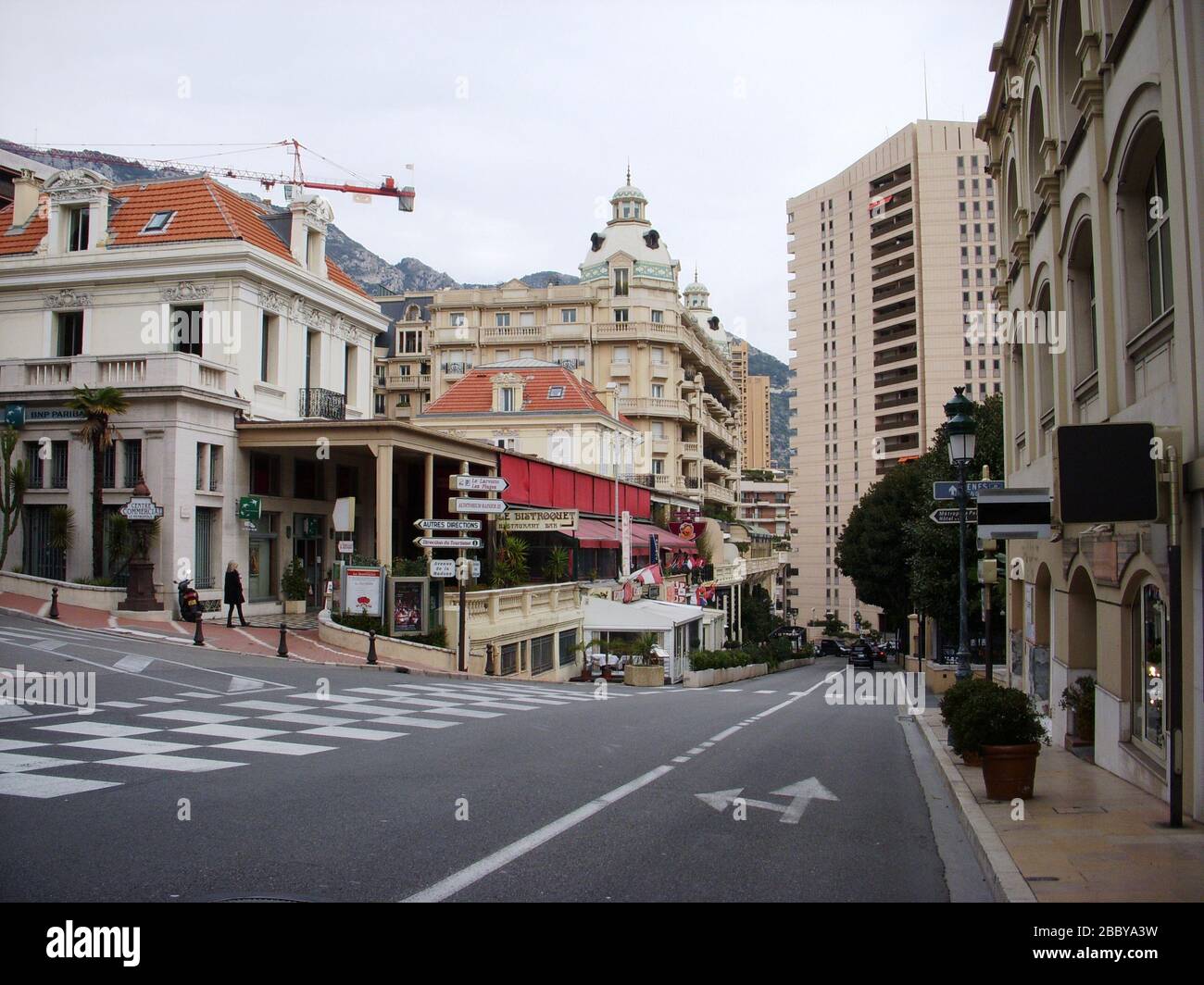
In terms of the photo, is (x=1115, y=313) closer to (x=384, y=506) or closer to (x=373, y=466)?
(x=384, y=506)

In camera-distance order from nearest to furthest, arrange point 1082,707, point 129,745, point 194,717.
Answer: point 129,745, point 1082,707, point 194,717

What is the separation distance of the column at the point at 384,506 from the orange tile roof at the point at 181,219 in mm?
8557

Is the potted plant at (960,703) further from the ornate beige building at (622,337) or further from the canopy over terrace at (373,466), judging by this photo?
the ornate beige building at (622,337)

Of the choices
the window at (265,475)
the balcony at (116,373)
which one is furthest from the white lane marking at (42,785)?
the window at (265,475)

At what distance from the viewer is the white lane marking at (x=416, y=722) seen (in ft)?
46.9

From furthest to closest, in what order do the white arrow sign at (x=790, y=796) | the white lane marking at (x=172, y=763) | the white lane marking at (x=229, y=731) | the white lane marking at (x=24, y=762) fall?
the white lane marking at (x=229, y=731) < the white lane marking at (x=172, y=763) < the white lane marking at (x=24, y=762) < the white arrow sign at (x=790, y=796)

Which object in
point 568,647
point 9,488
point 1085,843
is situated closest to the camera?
point 1085,843

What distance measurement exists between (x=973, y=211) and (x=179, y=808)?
94736mm

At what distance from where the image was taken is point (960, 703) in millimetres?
10680

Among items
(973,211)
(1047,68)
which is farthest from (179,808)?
(973,211)

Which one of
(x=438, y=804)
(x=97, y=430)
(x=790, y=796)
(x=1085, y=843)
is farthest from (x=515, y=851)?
(x=97, y=430)

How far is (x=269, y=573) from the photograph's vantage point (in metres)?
29.9

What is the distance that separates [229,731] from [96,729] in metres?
1.53
